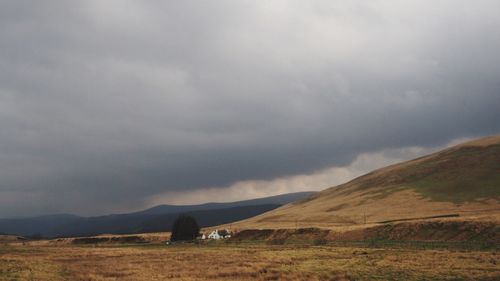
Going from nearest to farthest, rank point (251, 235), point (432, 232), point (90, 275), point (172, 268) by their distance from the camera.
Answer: point (90, 275) < point (172, 268) < point (432, 232) < point (251, 235)

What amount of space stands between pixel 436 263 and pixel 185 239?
105 metres

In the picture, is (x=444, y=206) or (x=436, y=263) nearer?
(x=436, y=263)

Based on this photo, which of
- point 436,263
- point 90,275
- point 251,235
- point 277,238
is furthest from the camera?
point 251,235

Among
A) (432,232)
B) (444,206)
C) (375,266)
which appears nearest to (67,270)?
(375,266)

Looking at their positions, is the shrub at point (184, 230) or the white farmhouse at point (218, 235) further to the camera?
the white farmhouse at point (218, 235)

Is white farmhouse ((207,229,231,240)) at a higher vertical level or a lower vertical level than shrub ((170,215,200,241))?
lower

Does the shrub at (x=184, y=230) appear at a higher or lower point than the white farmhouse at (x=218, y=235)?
higher

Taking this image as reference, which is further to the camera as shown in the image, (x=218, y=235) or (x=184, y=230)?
(x=218, y=235)

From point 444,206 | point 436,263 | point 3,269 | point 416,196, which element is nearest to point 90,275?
point 3,269

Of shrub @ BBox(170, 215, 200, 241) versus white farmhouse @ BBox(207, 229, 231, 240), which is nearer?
shrub @ BBox(170, 215, 200, 241)

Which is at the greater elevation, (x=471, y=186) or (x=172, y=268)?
(x=471, y=186)

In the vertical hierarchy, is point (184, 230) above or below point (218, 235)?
above

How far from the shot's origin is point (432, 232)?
9706 centimetres

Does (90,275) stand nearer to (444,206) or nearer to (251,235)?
(251,235)
